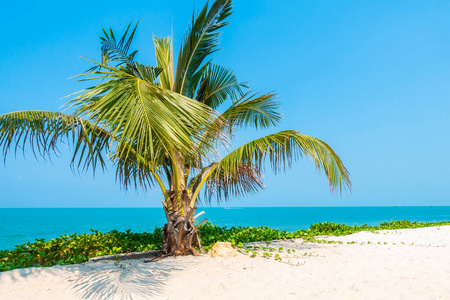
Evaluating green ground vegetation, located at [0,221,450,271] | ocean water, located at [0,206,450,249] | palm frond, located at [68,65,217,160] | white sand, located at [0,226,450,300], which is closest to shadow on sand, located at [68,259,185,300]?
white sand, located at [0,226,450,300]

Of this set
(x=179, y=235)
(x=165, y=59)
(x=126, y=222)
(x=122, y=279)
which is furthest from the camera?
(x=126, y=222)

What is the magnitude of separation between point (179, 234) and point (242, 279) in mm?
1824

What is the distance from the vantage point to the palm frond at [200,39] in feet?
19.5

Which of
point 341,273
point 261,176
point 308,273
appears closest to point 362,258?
point 341,273

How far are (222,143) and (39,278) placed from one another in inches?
127

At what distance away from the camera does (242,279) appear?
4.36 meters

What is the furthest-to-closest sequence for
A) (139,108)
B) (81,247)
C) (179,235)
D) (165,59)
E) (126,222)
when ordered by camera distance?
1. (126,222)
2. (81,247)
3. (165,59)
4. (179,235)
5. (139,108)

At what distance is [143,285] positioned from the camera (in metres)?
4.08

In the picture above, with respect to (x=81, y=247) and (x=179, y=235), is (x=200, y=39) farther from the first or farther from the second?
(x=81, y=247)

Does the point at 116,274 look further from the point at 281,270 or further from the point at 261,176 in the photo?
the point at 261,176

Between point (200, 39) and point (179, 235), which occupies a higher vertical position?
point (200, 39)

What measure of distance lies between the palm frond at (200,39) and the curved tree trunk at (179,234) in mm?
2477

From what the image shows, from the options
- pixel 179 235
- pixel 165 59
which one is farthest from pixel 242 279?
pixel 165 59

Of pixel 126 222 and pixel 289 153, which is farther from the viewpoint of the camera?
pixel 126 222
